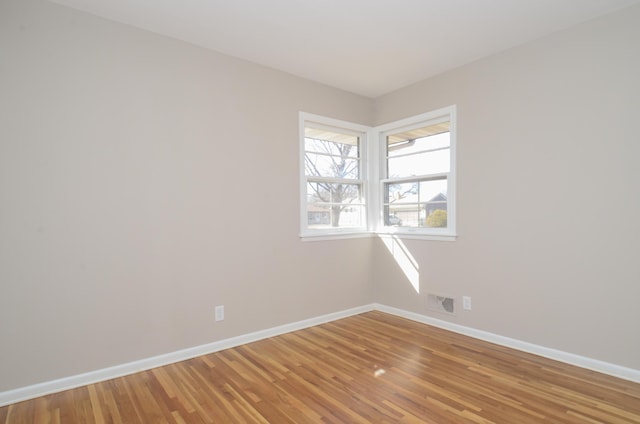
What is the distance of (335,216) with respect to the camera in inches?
159

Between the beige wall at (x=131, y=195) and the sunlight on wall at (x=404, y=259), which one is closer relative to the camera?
the beige wall at (x=131, y=195)

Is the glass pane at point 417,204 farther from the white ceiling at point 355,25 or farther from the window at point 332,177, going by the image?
the white ceiling at point 355,25

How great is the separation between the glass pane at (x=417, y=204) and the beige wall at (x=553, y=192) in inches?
10.1

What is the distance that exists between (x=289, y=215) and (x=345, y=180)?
94 cm

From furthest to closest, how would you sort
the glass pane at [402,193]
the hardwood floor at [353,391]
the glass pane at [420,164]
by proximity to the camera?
the glass pane at [402,193], the glass pane at [420,164], the hardwood floor at [353,391]

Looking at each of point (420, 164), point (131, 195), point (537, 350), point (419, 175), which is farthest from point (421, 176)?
point (131, 195)

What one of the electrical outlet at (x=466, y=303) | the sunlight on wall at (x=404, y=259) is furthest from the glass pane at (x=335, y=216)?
the electrical outlet at (x=466, y=303)

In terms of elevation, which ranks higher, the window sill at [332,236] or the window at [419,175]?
the window at [419,175]

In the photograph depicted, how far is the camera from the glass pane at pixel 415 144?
144 inches

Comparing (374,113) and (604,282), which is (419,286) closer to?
(604,282)

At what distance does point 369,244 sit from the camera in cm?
428

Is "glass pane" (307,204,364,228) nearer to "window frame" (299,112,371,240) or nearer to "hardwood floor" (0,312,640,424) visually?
"window frame" (299,112,371,240)

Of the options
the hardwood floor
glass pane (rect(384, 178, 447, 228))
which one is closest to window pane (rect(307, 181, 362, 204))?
glass pane (rect(384, 178, 447, 228))

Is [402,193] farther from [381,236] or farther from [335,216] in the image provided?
[335,216]
